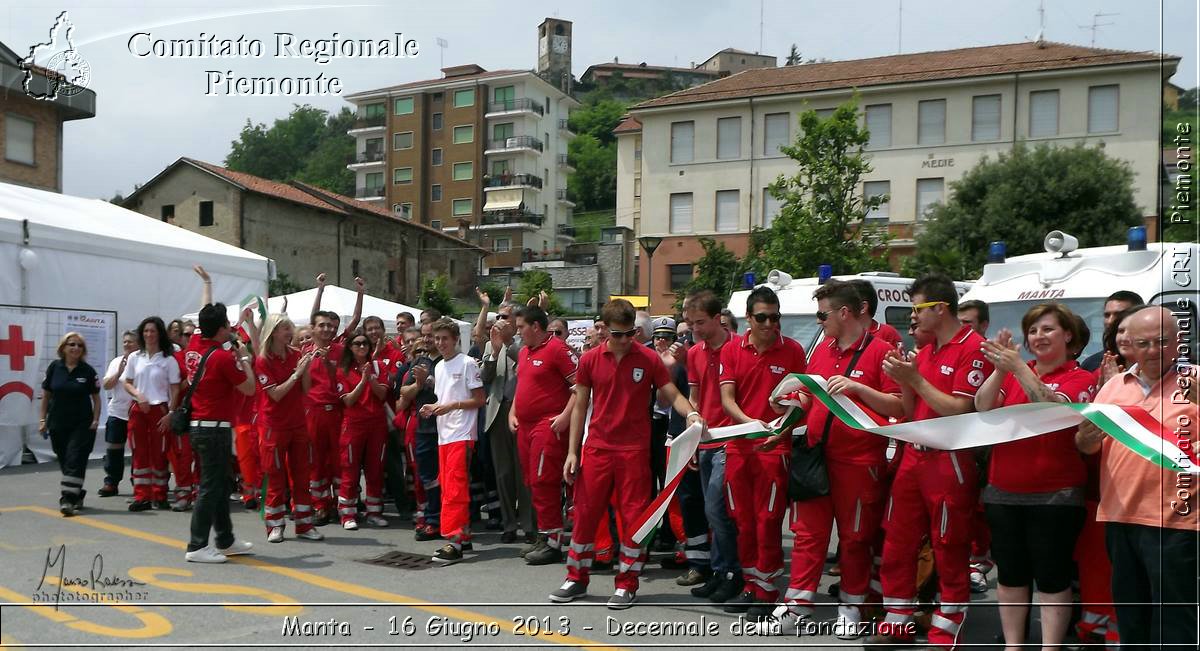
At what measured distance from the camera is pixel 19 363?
43.6 ft

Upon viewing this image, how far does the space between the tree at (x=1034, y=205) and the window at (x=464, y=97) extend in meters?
23.0

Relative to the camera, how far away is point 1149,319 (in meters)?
3.74

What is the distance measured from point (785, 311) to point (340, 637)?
286 inches

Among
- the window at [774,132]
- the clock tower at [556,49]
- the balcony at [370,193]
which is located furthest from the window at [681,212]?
the clock tower at [556,49]

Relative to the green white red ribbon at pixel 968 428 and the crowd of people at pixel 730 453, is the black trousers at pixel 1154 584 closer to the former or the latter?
the crowd of people at pixel 730 453

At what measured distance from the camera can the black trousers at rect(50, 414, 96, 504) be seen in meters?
9.06

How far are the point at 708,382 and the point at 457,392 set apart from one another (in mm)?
2217

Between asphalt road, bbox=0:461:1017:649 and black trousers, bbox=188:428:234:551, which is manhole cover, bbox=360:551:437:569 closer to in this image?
asphalt road, bbox=0:461:1017:649

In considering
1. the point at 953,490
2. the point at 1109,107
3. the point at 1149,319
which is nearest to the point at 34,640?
the point at 953,490

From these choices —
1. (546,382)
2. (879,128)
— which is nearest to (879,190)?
(879,128)

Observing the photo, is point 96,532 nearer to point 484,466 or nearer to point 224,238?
point 484,466

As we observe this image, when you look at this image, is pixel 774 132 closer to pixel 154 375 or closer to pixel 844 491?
pixel 154 375

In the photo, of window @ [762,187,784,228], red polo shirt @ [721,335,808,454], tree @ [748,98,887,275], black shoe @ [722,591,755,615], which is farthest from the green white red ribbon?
window @ [762,187,784,228]

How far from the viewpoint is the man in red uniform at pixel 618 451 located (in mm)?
6031
